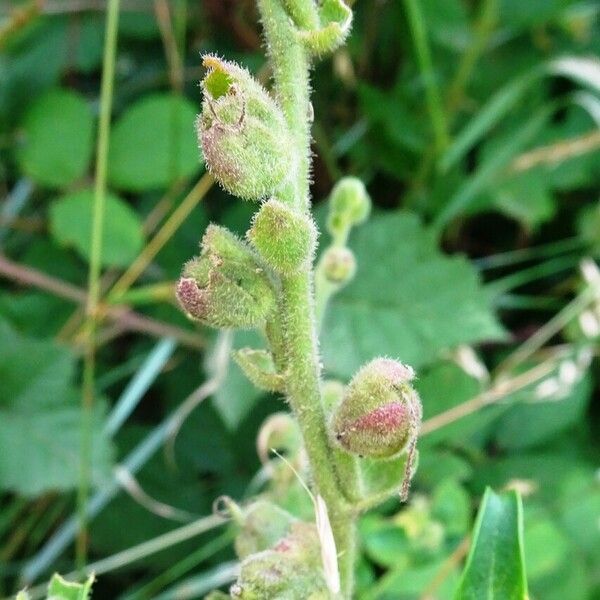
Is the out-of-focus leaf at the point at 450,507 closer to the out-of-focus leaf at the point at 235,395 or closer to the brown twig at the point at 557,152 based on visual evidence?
the out-of-focus leaf at the point at 235,395

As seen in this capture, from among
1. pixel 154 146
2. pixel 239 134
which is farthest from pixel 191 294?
pixel 154 146

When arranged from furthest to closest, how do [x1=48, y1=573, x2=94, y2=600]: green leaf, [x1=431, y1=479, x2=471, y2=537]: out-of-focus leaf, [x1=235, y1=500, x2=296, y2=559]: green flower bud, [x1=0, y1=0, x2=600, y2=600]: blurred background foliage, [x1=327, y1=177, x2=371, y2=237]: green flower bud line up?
[x1=0, y1=0, x2=600, y2=600]: blurred background foliage, [x1=431, y1=479, x2=471, y2=537]: out-of-focus leaf, [x1=327, y1=177, x2=371, y2=237]: green flower bud, [x1=235, y1=500, x2=296, y2=559]: green flower bud, [x1=48, y1=573, x2=94, y2=600]: green leaf

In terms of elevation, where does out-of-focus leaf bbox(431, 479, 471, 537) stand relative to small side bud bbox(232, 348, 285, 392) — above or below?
above

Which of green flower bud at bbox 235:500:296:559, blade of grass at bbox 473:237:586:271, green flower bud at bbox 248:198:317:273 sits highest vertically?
blade of grass at bbox 473:237:586:271

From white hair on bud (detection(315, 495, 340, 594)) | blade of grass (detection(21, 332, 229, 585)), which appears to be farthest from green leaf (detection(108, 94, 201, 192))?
white hair on bud (detection(315, 495, 340, 594))

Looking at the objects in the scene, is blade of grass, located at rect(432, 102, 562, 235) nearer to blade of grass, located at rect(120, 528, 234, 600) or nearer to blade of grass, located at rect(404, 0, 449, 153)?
blade of grass, located at rect(404, 0, 449, 153)

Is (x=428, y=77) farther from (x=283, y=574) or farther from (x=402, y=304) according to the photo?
(x=283, y=574)

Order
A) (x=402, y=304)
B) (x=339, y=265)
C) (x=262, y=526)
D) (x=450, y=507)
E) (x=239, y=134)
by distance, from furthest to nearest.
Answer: (x=402, y=304)
(x=450, y=507)
(x=339, y=265)
(x=262, y=526)
(x=239, y=134)
